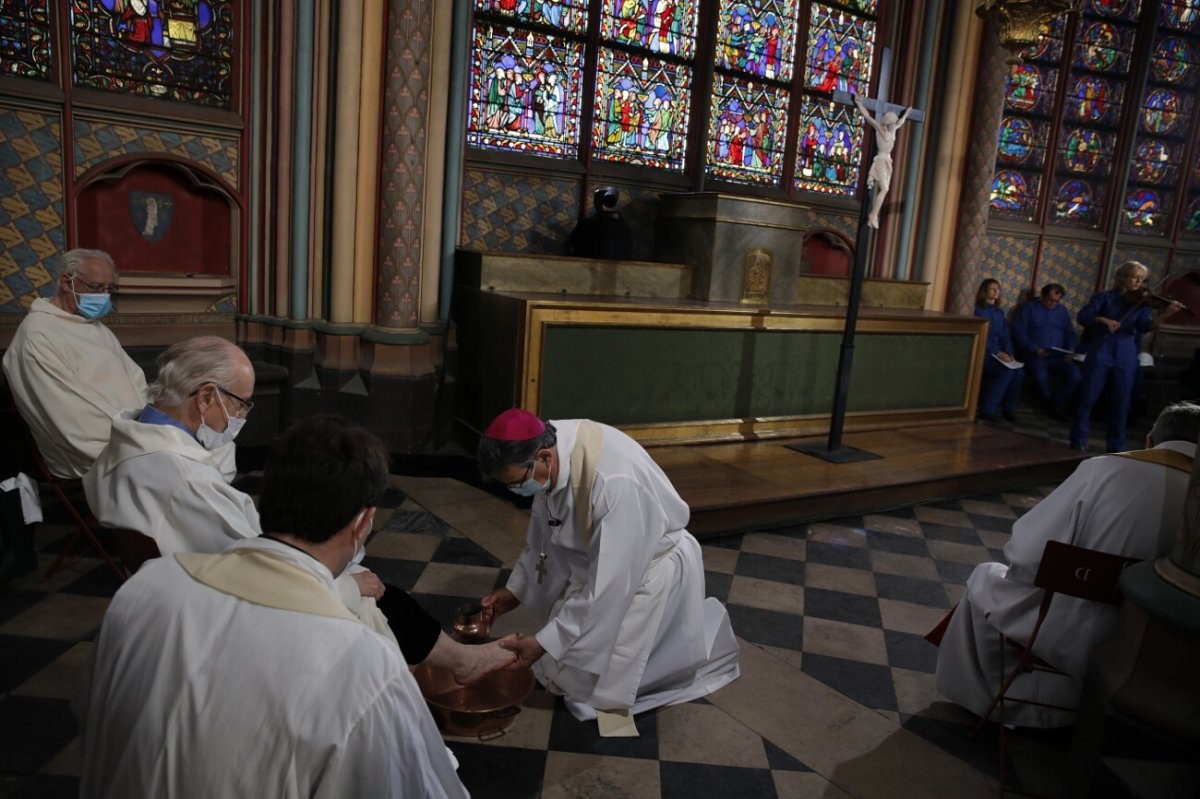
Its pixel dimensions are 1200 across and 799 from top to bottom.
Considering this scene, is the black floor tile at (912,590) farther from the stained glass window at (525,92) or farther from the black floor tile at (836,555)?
the stained glass window at (525,92)

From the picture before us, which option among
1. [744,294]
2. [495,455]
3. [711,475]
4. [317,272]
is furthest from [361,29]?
[495,455]

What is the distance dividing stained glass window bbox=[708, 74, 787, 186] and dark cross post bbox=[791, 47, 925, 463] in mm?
2455

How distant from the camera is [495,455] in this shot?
2729 mm

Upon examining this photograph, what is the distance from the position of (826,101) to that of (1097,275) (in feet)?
14.4

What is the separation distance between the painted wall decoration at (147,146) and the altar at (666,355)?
1791mm

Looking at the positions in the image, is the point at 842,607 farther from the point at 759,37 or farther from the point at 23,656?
the point at 759,37

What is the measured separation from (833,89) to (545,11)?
357cm

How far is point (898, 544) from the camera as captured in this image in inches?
213

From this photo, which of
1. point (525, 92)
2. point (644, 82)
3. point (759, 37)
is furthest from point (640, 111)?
point (759, 37)

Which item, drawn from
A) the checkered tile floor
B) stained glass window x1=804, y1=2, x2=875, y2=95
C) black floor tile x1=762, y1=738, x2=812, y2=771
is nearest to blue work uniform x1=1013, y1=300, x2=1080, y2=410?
stained glass window x1=804, y1=2, x2=875, y2=95

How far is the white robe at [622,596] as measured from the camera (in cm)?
285

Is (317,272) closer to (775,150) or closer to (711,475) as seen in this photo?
(711,475)

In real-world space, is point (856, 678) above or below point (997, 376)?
below

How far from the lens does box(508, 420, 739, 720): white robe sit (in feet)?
9.34
